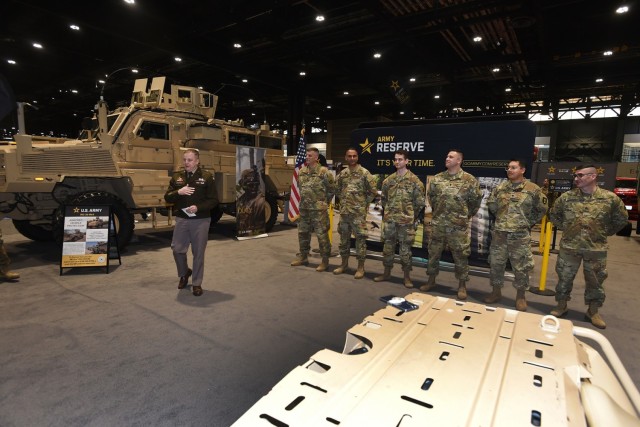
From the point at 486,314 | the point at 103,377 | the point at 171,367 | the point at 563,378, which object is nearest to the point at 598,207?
the point at 486,314

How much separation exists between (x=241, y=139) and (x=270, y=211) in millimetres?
1975

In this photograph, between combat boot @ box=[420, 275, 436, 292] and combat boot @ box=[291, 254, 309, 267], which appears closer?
combat boot @ box=[420, 275, 436, 292]

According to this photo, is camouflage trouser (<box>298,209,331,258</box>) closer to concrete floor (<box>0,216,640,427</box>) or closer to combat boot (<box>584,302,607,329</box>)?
concrete floor (<box>0,216,640,427</box>)

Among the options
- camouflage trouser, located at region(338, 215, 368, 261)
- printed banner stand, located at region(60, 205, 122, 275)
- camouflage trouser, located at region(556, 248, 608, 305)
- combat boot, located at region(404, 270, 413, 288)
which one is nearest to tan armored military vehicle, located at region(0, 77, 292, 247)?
printed banner stand, located at region(60, 205, 122, 275)

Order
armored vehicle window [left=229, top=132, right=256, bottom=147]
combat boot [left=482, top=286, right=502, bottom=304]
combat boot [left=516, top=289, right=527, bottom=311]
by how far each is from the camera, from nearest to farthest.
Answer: combat boot [left=516, top=289, right=527, bottom=311]
combat boot [left=482, top=286, right=502, bottom=304]
armored vehicle window [left=229, top=132, right=256, bottom=147]

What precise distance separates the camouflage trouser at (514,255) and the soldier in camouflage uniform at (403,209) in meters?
1.10

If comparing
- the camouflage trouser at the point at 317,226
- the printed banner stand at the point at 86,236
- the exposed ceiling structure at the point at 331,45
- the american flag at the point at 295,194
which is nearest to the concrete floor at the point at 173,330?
the printed banner stand at the point at 86,236

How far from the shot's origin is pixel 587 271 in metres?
3.86

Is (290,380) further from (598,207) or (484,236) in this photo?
(484,236)

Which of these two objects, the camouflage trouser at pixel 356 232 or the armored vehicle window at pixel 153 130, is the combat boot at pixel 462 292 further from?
the armored vehicle window at pixel 153 130

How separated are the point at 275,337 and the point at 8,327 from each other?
105 inches

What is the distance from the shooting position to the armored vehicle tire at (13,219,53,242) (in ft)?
23.5

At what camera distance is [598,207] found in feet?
Answer: 12.4

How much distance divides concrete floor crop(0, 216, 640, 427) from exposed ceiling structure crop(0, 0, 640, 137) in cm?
644
